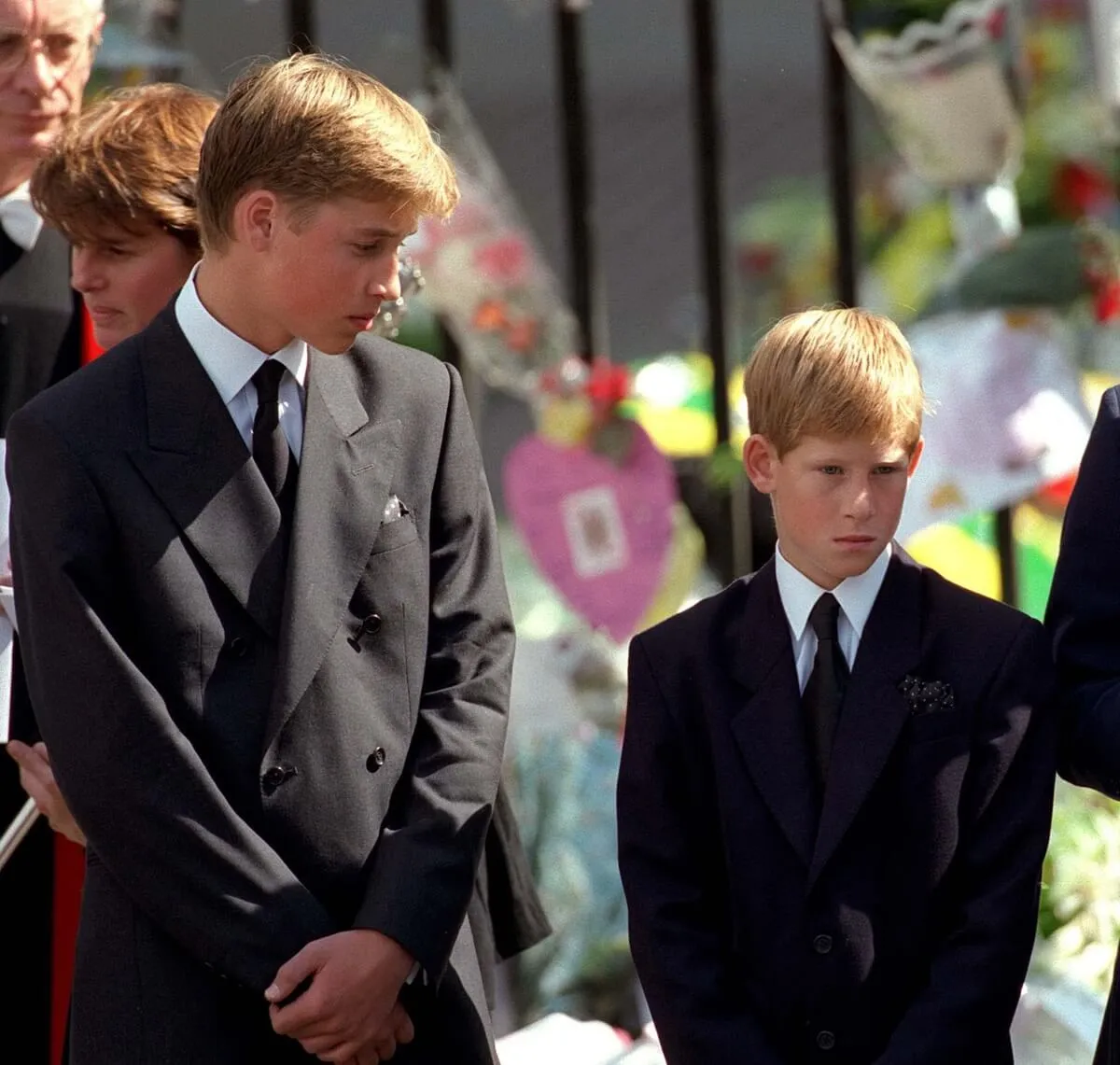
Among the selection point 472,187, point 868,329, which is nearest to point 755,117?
point 472,187

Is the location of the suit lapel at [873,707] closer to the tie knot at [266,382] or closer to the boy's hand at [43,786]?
the tie knot at [266,382]

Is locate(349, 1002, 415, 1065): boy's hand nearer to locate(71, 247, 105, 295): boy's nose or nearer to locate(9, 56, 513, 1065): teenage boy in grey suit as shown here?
locate(9, 56, 513, 1065): teenage boy in grey suit

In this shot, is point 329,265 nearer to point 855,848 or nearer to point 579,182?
point 855,848

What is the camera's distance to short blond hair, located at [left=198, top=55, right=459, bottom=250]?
79.7 inches

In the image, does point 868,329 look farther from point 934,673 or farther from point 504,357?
point 504,357

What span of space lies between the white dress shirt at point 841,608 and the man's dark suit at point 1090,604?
0.66ft

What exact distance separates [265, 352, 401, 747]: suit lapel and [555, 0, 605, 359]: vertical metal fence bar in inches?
70.2

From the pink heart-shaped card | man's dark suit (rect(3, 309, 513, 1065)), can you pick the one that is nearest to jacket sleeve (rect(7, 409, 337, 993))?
man's dark suit (rect(3, 309, 513, 1065))

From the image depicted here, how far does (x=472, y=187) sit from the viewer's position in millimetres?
3891

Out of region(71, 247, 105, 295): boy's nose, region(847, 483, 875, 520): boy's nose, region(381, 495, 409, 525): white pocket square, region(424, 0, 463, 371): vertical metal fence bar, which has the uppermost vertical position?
region(424, 0, 463, 371): vertical metal fence bar

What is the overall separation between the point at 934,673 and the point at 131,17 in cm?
252

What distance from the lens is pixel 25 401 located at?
265cm

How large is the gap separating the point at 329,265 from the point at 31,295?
807 mm

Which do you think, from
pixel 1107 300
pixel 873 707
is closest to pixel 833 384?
pixel 873 707
